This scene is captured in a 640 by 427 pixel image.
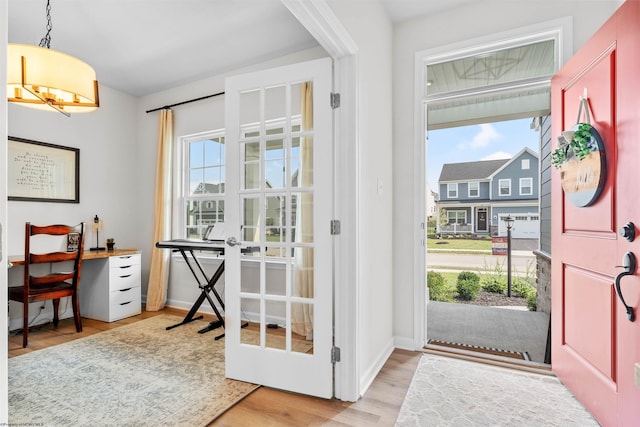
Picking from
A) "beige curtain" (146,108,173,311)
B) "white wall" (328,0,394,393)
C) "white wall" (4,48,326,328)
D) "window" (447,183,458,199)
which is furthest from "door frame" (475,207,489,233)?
"beige curtain" (146,108,173,311)

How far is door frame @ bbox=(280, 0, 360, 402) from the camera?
77.4 inches

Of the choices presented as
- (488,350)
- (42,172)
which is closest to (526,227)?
(488,350)

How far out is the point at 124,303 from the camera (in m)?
3.74

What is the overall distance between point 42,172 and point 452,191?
5.27 meters

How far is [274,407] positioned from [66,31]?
141 inches

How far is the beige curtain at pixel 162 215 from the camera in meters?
4.08

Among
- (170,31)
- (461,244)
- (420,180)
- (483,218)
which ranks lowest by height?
(461,244)

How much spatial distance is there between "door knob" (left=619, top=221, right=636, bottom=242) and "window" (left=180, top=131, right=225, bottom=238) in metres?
3.60

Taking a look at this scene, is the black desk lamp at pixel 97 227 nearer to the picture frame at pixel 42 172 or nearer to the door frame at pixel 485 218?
the picture frame at pixel 42 172

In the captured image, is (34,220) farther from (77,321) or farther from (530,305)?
(530,305)

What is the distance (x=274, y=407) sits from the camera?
1.92m

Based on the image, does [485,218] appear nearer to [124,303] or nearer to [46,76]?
[124,303]

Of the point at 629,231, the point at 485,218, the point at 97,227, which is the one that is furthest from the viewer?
the point at 485,218

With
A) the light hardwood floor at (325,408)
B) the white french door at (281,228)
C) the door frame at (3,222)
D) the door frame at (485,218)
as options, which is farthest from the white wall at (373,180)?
the door frame at (485,218)
